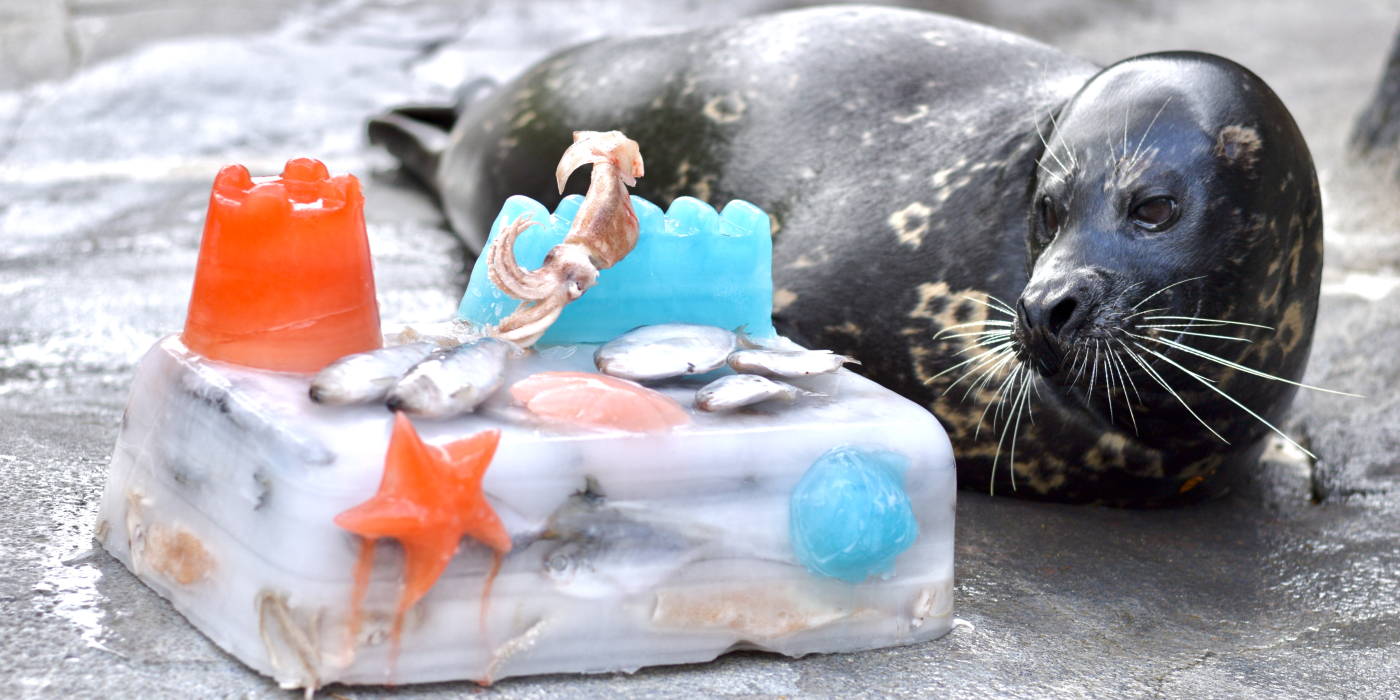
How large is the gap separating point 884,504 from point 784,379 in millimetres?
297

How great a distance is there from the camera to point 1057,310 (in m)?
2.15

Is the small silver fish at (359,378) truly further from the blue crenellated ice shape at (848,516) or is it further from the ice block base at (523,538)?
the blue crenellated ice shape at (848,516)

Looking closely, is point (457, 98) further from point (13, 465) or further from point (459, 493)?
point (459, 493)

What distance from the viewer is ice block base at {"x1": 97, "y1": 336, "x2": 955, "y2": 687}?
1.56 meters

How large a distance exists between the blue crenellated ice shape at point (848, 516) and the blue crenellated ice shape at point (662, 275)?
17.6 inches

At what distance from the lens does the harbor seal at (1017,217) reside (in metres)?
2.24

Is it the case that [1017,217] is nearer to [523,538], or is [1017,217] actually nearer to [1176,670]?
[1176,670]

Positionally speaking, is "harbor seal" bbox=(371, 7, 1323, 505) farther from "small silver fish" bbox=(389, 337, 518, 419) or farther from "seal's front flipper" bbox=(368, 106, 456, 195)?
"seal's front flipper" bbox=(368, 106, 456, 195)

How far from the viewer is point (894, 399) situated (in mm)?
1913

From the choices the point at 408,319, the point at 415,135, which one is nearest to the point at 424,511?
the point at 408,319

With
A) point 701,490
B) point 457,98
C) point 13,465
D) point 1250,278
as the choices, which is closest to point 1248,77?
point 1250,278

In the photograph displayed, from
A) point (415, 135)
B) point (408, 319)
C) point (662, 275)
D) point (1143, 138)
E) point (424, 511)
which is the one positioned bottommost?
point (408, 319)

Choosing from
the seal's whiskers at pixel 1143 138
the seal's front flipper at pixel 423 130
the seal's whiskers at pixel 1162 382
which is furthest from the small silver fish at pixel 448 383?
the seal's front flipper at pixel 423 130

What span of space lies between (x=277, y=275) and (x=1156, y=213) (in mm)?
1456
